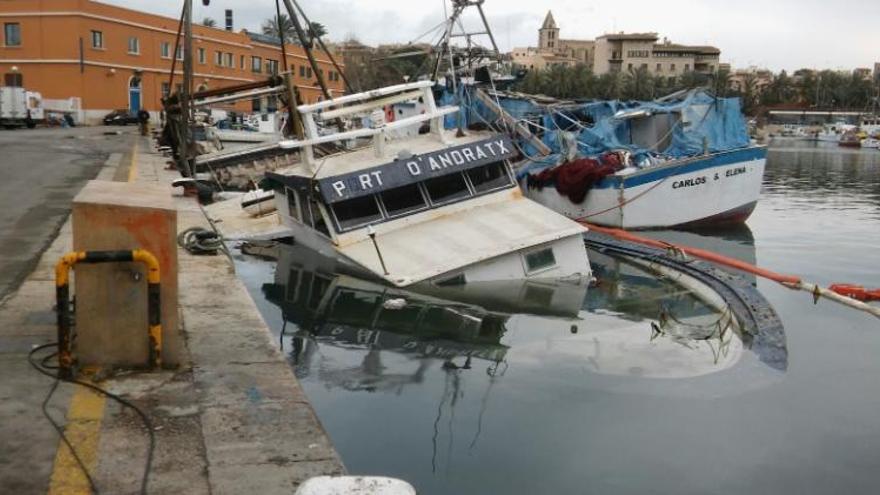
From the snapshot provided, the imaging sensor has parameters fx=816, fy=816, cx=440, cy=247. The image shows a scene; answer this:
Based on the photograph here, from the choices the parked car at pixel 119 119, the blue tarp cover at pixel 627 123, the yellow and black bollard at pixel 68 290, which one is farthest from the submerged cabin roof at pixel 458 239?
the parked car at pixel 119 119

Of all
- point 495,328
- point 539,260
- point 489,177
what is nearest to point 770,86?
point 489,177

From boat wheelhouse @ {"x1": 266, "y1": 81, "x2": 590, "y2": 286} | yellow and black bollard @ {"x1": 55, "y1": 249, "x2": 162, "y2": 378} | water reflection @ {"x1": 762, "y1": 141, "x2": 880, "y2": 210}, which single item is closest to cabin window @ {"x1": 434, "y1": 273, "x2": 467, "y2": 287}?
boat wheelhouse @ {"x1": 266, "y1": 81, "x2": 590, "y2": 286}

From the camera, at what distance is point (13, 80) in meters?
54.4

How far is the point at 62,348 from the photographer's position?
230 inches

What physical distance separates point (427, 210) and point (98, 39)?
49.5 metres

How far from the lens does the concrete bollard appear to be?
5855mm

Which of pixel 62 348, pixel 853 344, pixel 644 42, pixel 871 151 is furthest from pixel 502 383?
pixel 644 42

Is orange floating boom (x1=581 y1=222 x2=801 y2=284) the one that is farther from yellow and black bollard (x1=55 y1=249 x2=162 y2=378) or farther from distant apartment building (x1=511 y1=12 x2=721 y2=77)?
distant apartment building (x1=511 y1=12 x2=721 y2=77)

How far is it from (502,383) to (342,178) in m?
5.23

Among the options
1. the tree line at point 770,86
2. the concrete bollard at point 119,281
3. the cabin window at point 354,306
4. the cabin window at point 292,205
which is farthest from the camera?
the tree line at point 770,86

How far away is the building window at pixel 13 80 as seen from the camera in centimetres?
5425

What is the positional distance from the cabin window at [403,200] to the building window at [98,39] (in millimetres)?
48698

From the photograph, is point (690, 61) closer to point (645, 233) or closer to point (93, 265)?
point (645, 233)

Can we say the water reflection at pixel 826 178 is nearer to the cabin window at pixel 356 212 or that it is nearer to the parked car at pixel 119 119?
the cabin window at pixel 356 212
